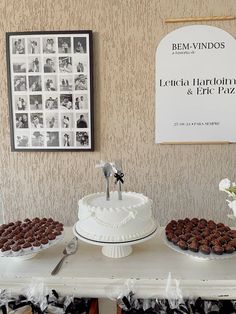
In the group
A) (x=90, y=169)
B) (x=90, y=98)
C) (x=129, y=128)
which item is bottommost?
(x=90, y=169)

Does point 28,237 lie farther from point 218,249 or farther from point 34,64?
point 34,64

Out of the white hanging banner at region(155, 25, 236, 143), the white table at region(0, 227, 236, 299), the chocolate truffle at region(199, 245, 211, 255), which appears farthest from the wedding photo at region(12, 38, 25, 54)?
the chocolate truffle at region(199, 245, 211, 255)

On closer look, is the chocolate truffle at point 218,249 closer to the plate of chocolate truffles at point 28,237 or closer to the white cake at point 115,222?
the white cake at point 115,222

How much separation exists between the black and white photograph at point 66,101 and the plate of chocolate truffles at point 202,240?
636 mm

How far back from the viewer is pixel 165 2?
1.32m

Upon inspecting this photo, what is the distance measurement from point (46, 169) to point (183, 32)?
0.80 metres

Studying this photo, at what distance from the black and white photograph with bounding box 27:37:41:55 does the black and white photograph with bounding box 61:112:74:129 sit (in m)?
0.27

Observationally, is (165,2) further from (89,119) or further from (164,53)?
(89,119)

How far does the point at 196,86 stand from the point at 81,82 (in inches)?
18.2

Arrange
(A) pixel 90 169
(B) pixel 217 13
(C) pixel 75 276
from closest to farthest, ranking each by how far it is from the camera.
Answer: (C) pixel 75 276 < (B) pixel 217 13 < (A) pixel 90 169

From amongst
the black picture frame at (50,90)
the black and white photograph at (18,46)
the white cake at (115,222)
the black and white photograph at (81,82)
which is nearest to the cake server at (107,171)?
the white cake at (115,222)

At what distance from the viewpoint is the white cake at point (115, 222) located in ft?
3.23

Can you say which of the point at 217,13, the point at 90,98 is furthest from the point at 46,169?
the point at 217,13

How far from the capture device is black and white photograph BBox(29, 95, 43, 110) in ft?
4.57
